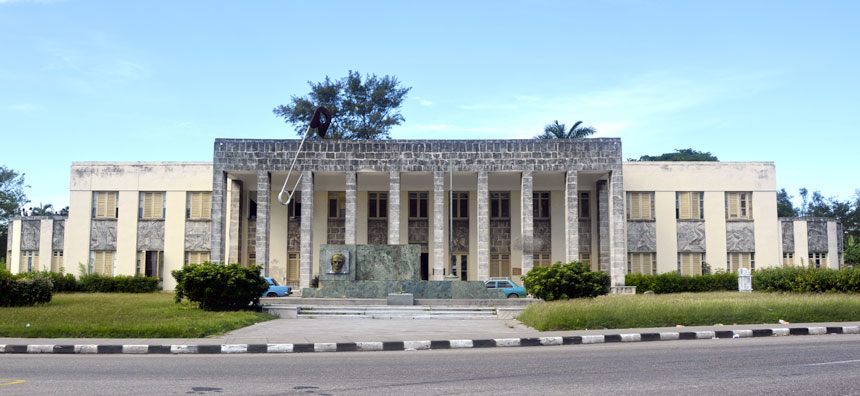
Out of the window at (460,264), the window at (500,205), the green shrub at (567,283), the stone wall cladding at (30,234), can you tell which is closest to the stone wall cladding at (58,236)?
the stone wall cladding at (30,234)

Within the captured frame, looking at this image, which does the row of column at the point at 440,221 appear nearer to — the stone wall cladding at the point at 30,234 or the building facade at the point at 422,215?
the building facade at the point at 422,215

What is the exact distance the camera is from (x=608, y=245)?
→ 39.2 m

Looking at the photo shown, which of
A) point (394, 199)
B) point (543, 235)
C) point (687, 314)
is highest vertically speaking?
point (394, 199)

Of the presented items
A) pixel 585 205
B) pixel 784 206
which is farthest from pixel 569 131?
pixel 784 206

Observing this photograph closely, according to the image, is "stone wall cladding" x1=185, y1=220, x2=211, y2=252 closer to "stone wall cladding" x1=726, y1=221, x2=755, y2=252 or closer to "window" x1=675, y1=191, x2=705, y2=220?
"window" x1=675, y1=191, x2=705, y2=220

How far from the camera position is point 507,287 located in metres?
33.7

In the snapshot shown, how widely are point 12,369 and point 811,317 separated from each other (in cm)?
1681

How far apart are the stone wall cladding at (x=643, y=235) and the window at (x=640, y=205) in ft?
1.08

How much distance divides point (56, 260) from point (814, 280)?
37.3m

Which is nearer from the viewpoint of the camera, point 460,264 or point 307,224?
point 307,224

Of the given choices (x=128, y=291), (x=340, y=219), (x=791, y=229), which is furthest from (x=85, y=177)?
(x=791, y=229)

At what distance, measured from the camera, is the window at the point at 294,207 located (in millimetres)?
40969

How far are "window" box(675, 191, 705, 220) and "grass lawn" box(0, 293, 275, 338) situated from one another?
26.2m

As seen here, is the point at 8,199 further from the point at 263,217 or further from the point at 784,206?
the point at 784,206
